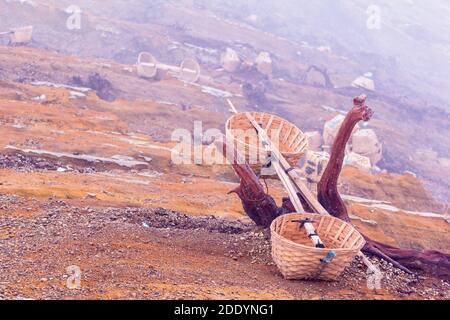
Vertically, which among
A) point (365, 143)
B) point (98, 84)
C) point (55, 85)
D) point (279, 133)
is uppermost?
point (279, 133)

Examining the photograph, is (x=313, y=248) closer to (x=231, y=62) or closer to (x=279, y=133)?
(x=279, y=133)

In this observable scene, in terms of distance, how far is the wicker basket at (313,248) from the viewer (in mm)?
4656

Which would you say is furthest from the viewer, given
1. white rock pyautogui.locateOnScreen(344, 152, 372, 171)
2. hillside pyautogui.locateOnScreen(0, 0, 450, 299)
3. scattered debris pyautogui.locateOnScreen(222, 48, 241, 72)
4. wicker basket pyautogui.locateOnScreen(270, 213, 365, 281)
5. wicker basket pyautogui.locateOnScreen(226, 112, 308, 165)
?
scattered debris pyautogui.locateOnScreen(222, 48, 241, 72)

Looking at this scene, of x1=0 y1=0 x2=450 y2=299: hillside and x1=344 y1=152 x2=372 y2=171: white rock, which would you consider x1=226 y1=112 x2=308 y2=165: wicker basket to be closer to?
x1=0 y1=0 x2=450 y2=299: hillside

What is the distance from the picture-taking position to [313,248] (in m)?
4.57

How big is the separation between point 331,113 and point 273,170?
57.9ft

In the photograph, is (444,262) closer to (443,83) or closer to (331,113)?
(331,113)

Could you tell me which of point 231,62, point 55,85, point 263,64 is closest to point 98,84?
point 55,85

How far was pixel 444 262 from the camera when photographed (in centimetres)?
586

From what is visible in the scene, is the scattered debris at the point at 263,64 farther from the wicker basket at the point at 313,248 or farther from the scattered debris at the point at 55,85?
the wicker basket at the point at 313,248

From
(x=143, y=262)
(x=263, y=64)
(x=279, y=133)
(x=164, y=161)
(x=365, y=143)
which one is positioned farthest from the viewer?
(x=263, y=64)

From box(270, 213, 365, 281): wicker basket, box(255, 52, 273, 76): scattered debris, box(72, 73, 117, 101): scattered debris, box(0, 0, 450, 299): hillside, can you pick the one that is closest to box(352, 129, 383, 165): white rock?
box(0, 0, 450, 299): hillside

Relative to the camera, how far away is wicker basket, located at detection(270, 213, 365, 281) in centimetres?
466
